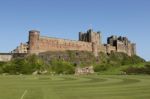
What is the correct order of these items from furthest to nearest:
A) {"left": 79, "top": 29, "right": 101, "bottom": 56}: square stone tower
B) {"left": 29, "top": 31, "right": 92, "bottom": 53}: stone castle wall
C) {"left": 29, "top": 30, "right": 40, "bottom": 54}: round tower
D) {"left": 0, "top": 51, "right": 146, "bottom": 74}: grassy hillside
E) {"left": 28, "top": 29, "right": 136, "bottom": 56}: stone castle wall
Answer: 1. {"left": 79, "top": 29, "right": 101, "bottom": 56}: square stone tower
2. {"left": 28, "top": 29, "right": 136, "bottom": 56}: stone castle wall
3. {"left": 29, "top": 31, "right": 92, "bottom": 53}: stone castle wall
4. {"left": 29, "top": 30, "right": 40, "bottom": 54}: round tower
5. {"left": 0, "top": 51, "right": 146, "bottom": 74}: grassy hillside

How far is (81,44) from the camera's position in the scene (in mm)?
Answer: 147625

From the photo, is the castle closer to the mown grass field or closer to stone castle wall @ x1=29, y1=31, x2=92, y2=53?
stone castle wall @ x1=29, y1=31, x2=92, y2=53

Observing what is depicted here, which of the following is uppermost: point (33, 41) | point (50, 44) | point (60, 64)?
point (33, 41)

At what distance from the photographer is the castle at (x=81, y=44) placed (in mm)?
126438

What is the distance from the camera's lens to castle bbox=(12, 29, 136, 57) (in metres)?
126

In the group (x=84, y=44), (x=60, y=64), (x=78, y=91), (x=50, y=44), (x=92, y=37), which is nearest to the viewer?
(x=78, y=91)

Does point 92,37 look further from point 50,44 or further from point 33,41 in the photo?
point 33,41

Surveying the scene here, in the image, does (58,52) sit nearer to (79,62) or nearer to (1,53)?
(79,62)

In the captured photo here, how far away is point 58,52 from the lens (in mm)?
134875

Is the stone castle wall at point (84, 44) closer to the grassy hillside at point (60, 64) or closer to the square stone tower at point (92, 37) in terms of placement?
the square stone tower at point (92, 37)

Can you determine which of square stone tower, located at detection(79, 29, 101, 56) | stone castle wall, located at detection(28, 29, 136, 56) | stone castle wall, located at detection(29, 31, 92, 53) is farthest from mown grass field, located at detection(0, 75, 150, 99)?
square stone tower, located at detection(79, 29, 101, 56)

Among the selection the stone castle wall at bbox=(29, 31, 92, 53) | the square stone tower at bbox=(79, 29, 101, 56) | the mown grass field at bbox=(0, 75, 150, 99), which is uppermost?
the square stone tower at bbox=(79, 29, 101, 56)

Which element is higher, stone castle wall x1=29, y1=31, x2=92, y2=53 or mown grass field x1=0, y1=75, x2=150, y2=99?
stone castle wall x1=29, y1=31, x2=92, y2=53

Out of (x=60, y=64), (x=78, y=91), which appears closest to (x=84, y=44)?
(x=60, y=64)
